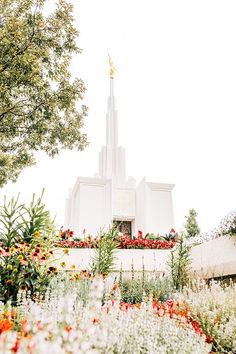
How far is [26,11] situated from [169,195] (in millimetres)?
16490

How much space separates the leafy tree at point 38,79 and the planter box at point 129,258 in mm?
3924

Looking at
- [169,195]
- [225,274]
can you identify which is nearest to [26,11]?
Answer: [225,274]

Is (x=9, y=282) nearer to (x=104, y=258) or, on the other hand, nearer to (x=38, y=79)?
(x=104, y=258)

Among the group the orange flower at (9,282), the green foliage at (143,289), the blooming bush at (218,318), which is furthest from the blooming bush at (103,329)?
the green foliage at (143,289)

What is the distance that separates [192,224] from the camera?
2447 cm

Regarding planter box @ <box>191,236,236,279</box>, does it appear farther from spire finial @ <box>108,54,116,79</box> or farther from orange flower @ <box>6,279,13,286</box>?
spire finial @ <box>108,54,116,79</box>

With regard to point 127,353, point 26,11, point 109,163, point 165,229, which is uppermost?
point 109,163

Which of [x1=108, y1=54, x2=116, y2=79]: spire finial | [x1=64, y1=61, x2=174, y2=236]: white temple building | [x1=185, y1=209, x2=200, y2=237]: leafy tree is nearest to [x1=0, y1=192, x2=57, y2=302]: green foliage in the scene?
[x1=64, y1=61, x2=174, y2=236]: white temple building

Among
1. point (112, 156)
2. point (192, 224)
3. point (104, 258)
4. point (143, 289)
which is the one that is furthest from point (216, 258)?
point (112, 156)

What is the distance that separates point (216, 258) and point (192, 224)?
16.1 metres

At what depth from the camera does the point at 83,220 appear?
22.0m

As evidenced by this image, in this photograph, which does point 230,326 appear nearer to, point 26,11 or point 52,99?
point 52,99

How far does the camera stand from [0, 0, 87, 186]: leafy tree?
381 inches

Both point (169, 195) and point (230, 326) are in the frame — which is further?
point (169, 195)
